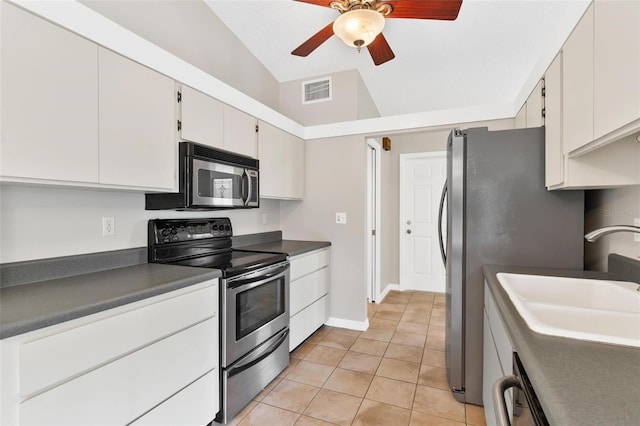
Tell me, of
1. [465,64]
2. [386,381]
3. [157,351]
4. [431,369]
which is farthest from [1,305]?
[465,64]

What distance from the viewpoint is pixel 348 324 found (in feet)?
10.5

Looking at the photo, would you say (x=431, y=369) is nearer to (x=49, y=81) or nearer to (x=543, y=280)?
(x=543, y=280)

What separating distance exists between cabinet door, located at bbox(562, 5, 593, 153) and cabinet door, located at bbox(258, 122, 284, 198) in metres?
2.09

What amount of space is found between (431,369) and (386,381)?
419 millimetres

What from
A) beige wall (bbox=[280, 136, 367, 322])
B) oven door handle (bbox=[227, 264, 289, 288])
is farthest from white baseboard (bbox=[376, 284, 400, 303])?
oven door handle (bbox=[227, 264, 289, 288])

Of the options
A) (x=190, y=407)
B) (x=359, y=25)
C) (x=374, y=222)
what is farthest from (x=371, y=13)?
(x=374, y=222)

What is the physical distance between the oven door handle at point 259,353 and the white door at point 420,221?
2.85 m

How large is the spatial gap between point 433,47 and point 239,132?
1979 mm

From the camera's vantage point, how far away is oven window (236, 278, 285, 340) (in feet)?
6.20

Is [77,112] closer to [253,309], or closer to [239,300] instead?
[239,300]

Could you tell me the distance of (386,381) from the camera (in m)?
2.22

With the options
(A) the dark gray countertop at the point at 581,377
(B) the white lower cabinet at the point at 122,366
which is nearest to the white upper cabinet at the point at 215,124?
(B) the white lower cabinet at the point at 122,366

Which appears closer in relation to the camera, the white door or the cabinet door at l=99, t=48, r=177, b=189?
the cabinet door at l=99, t=48, r=177, b=189

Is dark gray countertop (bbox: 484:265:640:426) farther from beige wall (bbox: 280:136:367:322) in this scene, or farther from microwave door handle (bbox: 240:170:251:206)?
beige wall (bbox: 280:136:367:322)
